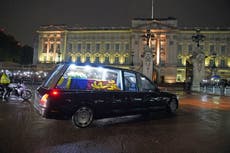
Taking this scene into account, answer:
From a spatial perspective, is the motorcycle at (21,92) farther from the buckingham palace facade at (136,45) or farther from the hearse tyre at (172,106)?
the buckingham palace facade at (136,45)

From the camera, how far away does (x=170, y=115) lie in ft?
29.4

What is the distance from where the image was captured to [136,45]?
8025cm

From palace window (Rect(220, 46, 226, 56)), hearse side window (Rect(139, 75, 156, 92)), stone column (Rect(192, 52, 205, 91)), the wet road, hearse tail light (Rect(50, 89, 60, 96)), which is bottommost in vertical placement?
the wet road

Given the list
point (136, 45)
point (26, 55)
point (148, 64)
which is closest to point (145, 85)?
point (148, 64)

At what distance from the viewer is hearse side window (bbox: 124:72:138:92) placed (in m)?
7.33

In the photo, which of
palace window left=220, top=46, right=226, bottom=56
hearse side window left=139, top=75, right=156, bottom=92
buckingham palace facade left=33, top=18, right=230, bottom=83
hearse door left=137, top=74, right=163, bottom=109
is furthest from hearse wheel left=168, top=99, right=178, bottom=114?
palace window left=220, top=46, right=226, bottom=56

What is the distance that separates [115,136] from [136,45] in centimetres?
7627

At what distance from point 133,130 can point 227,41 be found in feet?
287

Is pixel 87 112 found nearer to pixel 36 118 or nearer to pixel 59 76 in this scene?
pixel 59 76

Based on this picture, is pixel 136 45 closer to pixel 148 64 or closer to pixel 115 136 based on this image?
pixel 148 64

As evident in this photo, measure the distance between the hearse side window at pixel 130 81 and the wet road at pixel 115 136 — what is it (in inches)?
48.2

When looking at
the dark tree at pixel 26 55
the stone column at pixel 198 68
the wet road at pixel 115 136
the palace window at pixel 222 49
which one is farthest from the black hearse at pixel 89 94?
the dark tree at pixel 26 55

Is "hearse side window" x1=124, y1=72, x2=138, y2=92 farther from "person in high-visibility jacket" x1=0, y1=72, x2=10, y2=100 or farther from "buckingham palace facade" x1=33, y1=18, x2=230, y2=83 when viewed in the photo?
"buckingham palace facade" x1=33, y1=18, x2=230, y2=83

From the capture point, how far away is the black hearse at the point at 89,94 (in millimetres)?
5998
